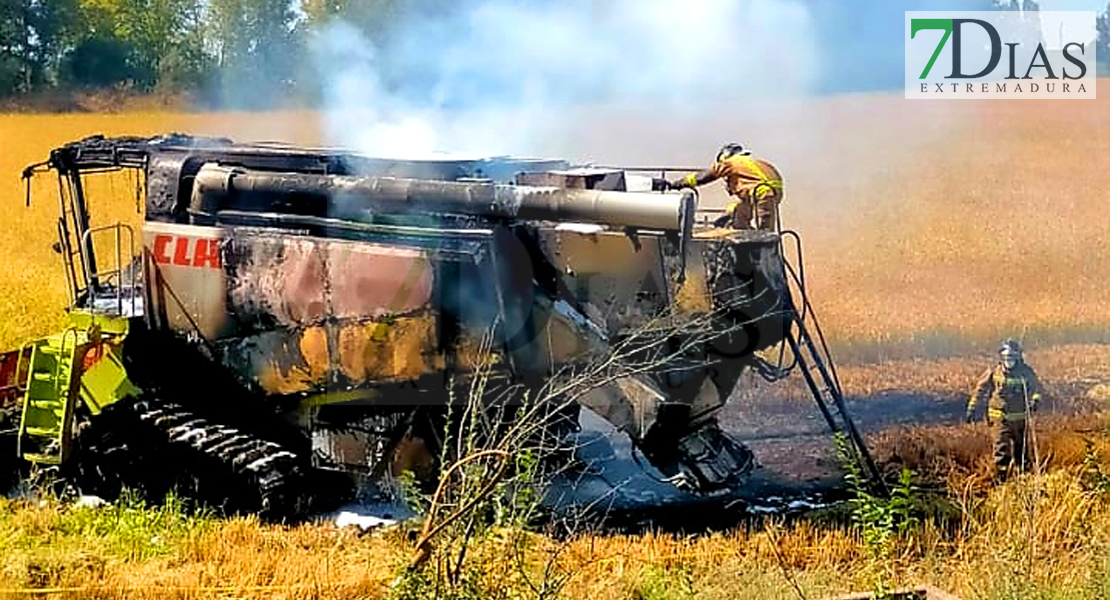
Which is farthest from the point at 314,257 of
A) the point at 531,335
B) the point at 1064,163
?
the point at 1064,163

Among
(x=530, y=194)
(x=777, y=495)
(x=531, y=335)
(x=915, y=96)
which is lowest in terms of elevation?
(x=777, y=495)

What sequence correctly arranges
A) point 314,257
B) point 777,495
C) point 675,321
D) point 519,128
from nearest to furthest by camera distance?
point 675,321, point 314,257, point 777,495, point 519,128

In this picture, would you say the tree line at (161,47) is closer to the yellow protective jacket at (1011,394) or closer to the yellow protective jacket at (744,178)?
the yellow protective jacket at (744,178)

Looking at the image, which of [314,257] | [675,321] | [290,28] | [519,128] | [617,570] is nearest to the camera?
[617,570]

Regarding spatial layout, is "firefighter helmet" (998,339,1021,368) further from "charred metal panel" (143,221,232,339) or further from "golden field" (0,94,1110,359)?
"charred metal panel" (143,221,232,339)

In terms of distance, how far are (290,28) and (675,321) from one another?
13.8 metres

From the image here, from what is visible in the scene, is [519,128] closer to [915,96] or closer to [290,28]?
[290,28]

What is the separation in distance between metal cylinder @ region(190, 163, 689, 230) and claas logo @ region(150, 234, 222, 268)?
8.6 inches

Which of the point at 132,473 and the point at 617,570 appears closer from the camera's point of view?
the point at 617,570

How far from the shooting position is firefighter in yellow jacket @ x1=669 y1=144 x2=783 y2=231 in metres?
10.9

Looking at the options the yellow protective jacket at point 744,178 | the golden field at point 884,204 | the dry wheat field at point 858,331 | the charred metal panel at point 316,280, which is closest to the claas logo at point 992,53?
the golden field at point 884,204

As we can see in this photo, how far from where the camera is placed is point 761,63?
16.7 m

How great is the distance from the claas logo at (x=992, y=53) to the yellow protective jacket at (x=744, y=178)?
17.0 feet

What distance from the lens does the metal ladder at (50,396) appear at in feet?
34.0
